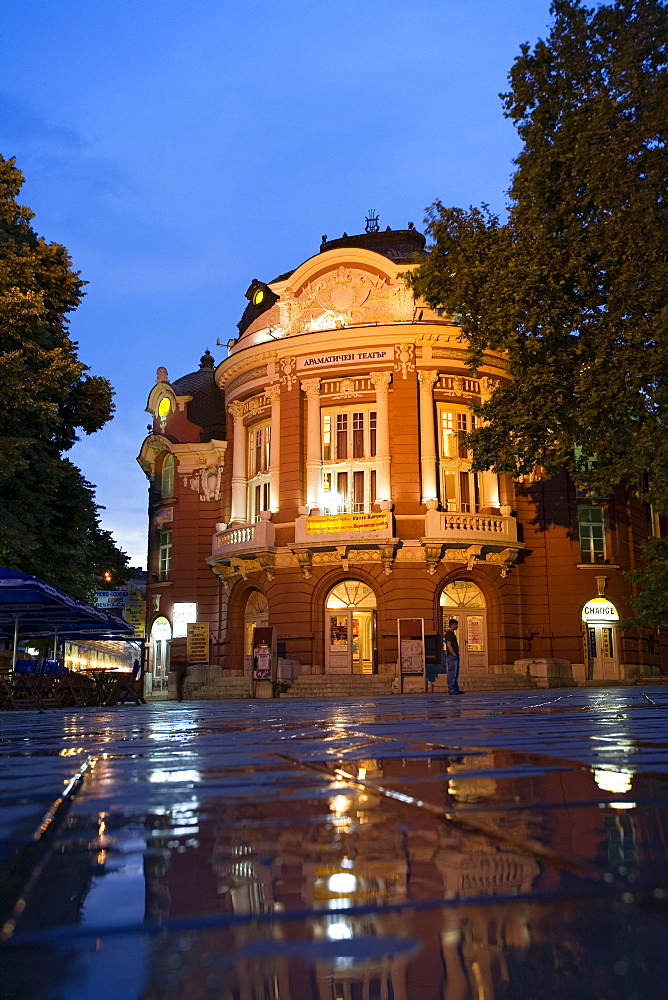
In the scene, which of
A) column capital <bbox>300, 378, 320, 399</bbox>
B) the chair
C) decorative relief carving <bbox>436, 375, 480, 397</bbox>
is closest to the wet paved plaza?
the chair

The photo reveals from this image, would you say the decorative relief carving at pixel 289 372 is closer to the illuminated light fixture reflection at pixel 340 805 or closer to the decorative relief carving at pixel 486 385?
the decorative relief carving at pixel 486 385

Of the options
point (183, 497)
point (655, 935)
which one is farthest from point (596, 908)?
point (183, 497)

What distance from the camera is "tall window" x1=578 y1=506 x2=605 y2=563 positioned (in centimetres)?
3716

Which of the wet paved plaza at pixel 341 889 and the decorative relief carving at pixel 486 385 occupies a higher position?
the decorative relief carving at pixel 486 385

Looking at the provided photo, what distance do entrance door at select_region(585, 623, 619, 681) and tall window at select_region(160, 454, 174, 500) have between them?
1996cm

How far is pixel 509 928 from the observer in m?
1.17

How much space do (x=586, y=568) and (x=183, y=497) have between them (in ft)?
60.2

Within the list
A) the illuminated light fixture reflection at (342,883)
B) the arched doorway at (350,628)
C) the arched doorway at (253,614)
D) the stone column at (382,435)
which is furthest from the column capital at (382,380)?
the illuminated light fixture reflection at (342,883)

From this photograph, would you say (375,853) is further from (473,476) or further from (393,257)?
(393,257)

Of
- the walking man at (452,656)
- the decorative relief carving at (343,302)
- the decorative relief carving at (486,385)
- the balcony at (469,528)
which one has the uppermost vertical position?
the decorative relief carving at (343,302)

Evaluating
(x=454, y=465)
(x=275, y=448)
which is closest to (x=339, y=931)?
(x=454, y=465)

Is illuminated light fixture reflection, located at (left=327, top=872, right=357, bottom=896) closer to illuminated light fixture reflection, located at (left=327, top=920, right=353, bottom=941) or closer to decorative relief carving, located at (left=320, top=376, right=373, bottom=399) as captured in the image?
illuminated light fixture reflection, located at (left=327, top=920, right=353, bottom=941)

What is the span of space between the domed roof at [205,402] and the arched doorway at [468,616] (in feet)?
46.9

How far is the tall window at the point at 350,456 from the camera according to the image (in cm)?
3450
